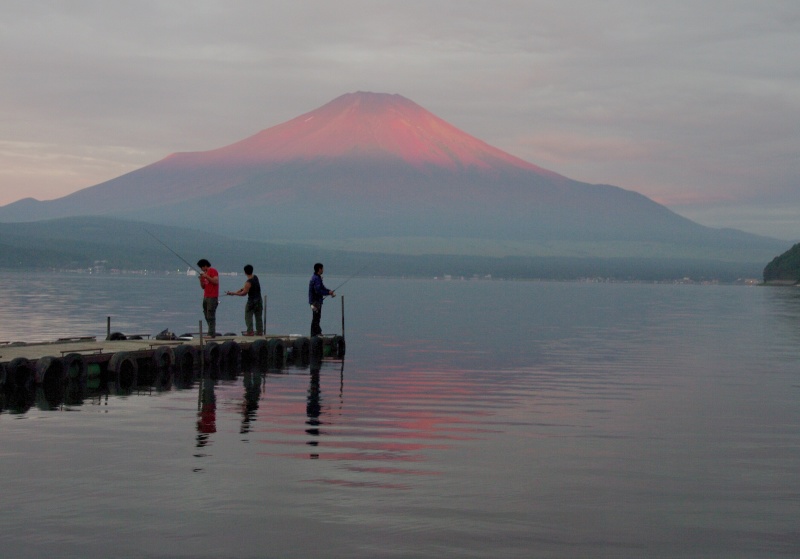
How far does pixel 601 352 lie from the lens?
1737 inches

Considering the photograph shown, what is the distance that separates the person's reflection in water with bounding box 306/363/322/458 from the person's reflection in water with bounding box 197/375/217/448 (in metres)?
1.81

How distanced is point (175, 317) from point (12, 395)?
42.3 m

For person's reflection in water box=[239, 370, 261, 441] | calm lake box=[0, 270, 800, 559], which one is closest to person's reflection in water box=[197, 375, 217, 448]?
calm lake box=[0, 270, 800, 559]

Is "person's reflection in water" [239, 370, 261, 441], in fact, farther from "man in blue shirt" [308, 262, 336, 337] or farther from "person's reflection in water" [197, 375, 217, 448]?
"man in blue shirt" [308, 262, 336, 337]

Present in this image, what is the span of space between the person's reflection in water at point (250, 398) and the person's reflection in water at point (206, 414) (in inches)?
23.5

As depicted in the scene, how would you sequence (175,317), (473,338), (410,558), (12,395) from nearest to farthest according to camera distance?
(410,558) < (12,395) < (473,338) < (175,317)

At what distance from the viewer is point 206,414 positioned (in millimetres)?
22516

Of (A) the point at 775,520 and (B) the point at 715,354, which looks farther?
(B) the point at 715,354

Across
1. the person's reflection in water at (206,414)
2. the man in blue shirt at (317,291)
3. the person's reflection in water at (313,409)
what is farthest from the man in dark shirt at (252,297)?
→ the person's reflection in water at (206,414)

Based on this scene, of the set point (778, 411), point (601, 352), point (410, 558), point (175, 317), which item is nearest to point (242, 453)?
point (410, 558)

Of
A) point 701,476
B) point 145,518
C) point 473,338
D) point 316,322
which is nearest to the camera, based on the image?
point 145,518

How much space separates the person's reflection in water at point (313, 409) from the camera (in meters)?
19.8

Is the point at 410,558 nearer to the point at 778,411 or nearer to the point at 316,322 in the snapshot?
the point at 778,411

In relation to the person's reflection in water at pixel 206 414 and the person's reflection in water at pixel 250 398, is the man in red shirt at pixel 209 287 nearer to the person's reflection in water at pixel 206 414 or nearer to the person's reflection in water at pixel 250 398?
the person's reflection in water at pixel 250 398
